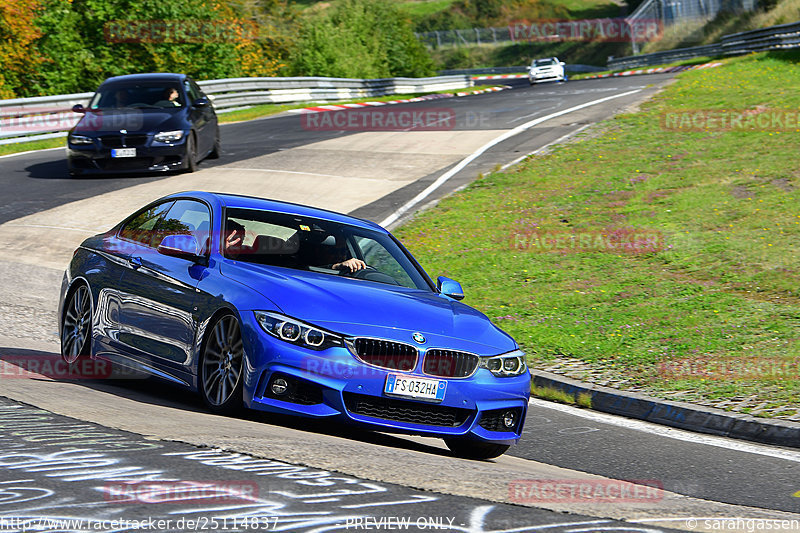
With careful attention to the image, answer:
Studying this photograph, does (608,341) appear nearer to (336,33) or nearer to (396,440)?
(396,440)

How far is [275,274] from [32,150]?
20456 millimetres

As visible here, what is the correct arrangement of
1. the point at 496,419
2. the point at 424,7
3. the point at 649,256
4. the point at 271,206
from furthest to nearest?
the point at 424,7
the point at 649,256
the point at 271,206
the point at 496,419

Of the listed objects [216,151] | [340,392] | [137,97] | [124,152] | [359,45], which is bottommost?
[340,392]

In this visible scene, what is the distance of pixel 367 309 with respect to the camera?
6703 millimetres

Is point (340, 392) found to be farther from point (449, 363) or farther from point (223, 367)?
point (223, 367)

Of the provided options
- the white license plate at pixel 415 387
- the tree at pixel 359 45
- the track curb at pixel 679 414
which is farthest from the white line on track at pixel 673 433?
the tree at pixel 359 45

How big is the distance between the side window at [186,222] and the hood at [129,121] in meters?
11.3

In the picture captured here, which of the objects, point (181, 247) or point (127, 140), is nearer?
point (181, 247)

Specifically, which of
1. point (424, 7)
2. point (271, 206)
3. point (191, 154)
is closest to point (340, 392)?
point (271, 206)

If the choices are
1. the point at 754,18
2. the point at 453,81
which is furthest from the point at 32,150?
the point at 754,18

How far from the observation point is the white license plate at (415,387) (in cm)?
643

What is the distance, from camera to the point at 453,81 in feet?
178

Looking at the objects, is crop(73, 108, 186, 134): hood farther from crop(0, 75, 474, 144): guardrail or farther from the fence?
the fence

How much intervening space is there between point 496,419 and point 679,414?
225cm
